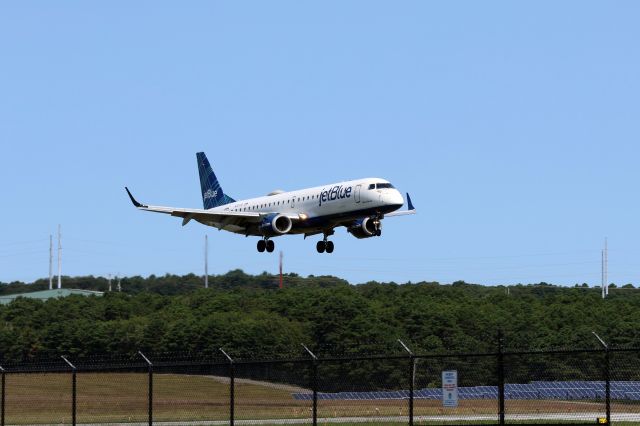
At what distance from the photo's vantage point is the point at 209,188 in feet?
275

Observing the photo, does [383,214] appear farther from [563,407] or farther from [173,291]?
[173,291]

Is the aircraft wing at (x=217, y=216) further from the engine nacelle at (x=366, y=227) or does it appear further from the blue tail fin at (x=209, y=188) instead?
the blue tail fin at (x=209, y=188)

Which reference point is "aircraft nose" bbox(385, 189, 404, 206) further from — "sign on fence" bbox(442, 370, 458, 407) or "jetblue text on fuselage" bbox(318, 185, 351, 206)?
"sign on fence" bbox(442, 370, 458, 407)

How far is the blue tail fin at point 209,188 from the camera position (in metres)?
81.9

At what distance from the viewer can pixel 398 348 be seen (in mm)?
81875

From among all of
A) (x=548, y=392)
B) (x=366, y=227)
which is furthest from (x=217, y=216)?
(x=548, y=392)

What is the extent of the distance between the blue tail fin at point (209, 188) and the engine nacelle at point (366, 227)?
18170 millimetres

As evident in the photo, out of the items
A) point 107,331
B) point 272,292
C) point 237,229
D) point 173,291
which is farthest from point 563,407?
point 173,291

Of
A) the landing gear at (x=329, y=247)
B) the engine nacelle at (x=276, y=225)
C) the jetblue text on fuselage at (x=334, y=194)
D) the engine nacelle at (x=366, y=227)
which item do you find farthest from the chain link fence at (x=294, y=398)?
the jetblue text on fuselage at (x=334, y=194)

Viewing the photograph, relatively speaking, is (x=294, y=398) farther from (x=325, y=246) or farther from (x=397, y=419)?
(x=325, y=246)

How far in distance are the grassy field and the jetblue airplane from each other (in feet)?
35.8

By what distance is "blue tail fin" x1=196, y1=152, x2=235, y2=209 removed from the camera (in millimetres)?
81938

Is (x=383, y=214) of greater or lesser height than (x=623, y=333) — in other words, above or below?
above

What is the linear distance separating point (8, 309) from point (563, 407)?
7712 centimetres
